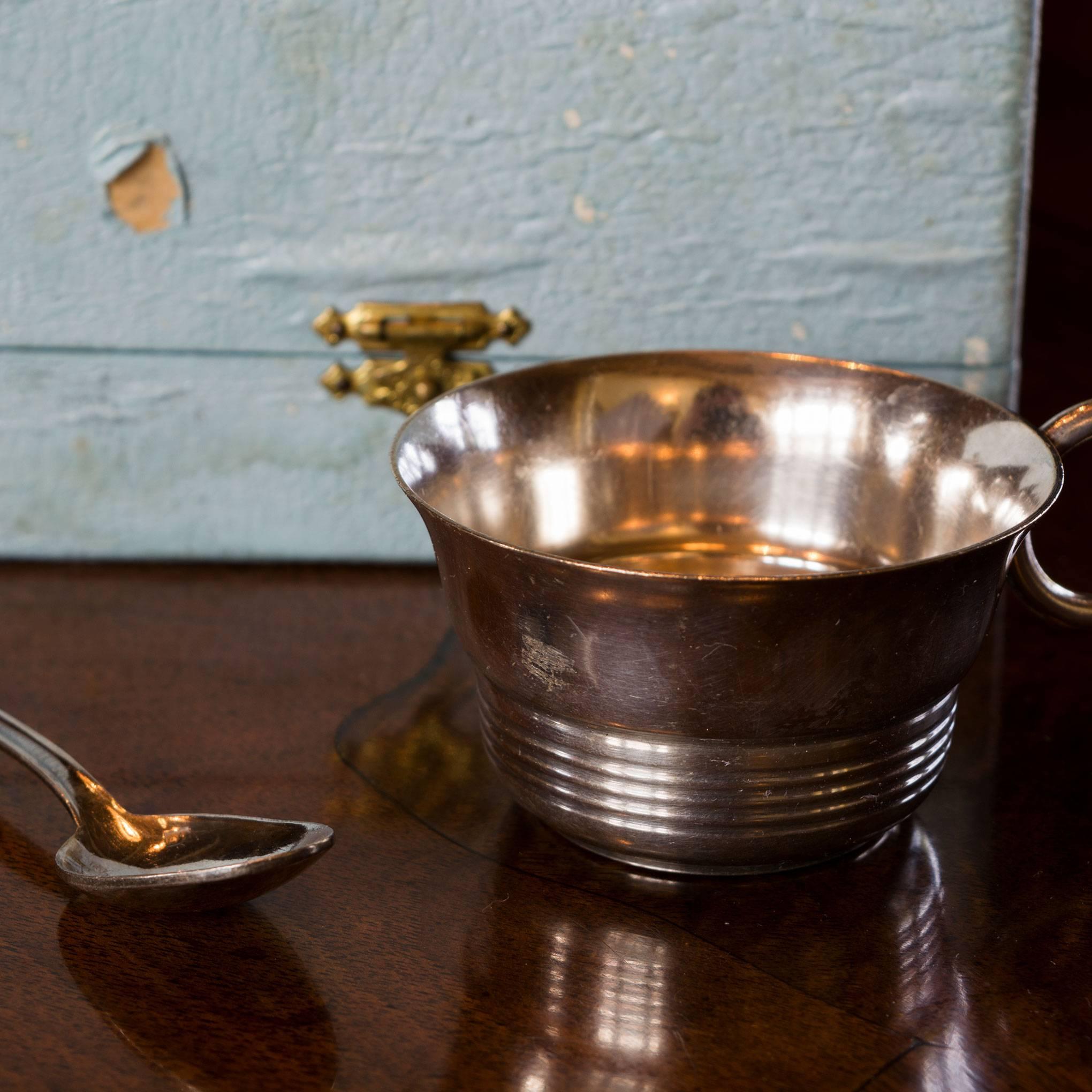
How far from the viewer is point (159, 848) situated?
1.46ft

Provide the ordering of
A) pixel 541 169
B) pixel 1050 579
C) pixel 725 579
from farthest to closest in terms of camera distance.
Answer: pixel 541 169 < pixel 1050 579 < pixel 725 579

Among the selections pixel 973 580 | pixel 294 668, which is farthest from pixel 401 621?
pixel 973 580

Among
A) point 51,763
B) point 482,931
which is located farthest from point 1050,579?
point 51,763

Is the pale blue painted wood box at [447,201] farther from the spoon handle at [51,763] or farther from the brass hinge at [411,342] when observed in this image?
the spoon handle at [51,763]

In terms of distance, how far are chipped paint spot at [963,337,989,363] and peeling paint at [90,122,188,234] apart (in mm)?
389

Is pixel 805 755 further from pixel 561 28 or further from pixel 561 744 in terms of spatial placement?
pixel 561 28

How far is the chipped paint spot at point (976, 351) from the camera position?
639 mm

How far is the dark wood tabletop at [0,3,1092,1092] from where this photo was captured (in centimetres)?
36

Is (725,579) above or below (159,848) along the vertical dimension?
above

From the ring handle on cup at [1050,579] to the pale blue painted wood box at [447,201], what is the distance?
19cm

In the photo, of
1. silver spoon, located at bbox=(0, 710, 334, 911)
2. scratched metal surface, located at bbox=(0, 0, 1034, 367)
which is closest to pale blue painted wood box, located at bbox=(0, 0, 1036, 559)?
scratched metal surface, located at bbox=(0, 0, 1034, 367)

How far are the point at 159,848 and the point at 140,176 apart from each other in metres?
0.34

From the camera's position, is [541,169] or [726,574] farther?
[541,169]

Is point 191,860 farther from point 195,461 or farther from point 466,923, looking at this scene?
point 195,461
